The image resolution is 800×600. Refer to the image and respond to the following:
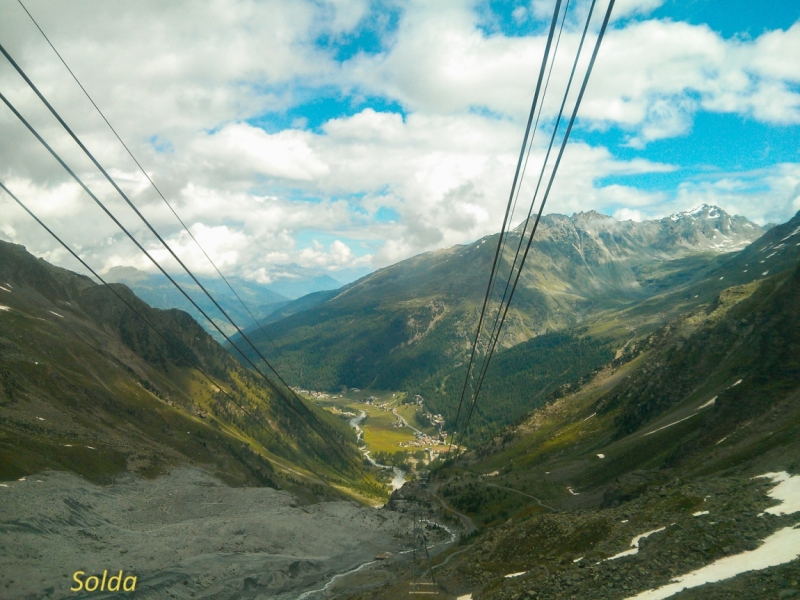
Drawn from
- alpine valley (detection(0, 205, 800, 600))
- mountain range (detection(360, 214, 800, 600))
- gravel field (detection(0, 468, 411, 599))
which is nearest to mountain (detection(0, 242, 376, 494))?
alpine valley (detection(0, 205, 800, 600))

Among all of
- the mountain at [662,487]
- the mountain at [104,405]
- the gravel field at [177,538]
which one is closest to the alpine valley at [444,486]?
the mountain at [662,487]

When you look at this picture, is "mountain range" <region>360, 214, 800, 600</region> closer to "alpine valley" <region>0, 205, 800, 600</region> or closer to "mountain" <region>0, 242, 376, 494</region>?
"alpine valley" <region>0, 205, 800, 600</region>

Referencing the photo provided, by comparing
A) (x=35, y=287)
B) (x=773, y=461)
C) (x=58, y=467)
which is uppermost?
(x=35, y=287)

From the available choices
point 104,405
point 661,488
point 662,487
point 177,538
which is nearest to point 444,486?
point 177,538

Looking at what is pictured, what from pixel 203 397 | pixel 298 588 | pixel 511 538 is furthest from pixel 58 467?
pixel 203 397

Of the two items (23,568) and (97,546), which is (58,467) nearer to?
(97,546)

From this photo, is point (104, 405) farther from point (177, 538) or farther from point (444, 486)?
point (444, 486)

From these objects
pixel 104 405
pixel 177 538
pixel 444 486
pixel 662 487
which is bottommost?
pixel 444 486
